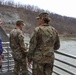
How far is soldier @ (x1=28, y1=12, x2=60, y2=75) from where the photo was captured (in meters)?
3.28

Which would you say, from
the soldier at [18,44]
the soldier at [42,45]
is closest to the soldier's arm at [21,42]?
the soldier at [18,44]

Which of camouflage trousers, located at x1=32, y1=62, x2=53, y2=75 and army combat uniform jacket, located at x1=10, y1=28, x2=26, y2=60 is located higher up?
army combat uniform jacket, located at x1=10, y1=28, x2=26, y2=60

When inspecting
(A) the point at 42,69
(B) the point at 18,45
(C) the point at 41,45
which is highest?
(C) the point at 41,45

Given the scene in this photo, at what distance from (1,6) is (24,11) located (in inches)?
317

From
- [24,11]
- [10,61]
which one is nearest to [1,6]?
[24,11]

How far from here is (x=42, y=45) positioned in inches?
130

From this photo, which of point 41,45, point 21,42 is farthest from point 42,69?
point 21,42

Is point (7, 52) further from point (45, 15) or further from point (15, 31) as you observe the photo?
point (45, 15)

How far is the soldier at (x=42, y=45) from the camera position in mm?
3281

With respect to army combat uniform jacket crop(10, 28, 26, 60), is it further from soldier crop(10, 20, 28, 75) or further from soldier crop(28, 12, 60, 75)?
soldier crop(28, 12, 60, 75)

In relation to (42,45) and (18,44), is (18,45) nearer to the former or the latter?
(18,44)

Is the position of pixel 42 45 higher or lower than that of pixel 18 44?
higher

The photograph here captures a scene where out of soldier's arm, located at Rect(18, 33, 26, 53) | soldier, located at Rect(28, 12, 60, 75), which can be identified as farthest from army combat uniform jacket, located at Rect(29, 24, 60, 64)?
soldier's arm, located at Rect(18, 33, 26, 53)

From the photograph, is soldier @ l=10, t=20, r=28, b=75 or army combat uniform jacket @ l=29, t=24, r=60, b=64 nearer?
army combat uniform jacket @ l=29, t=24, r=60, b=64
